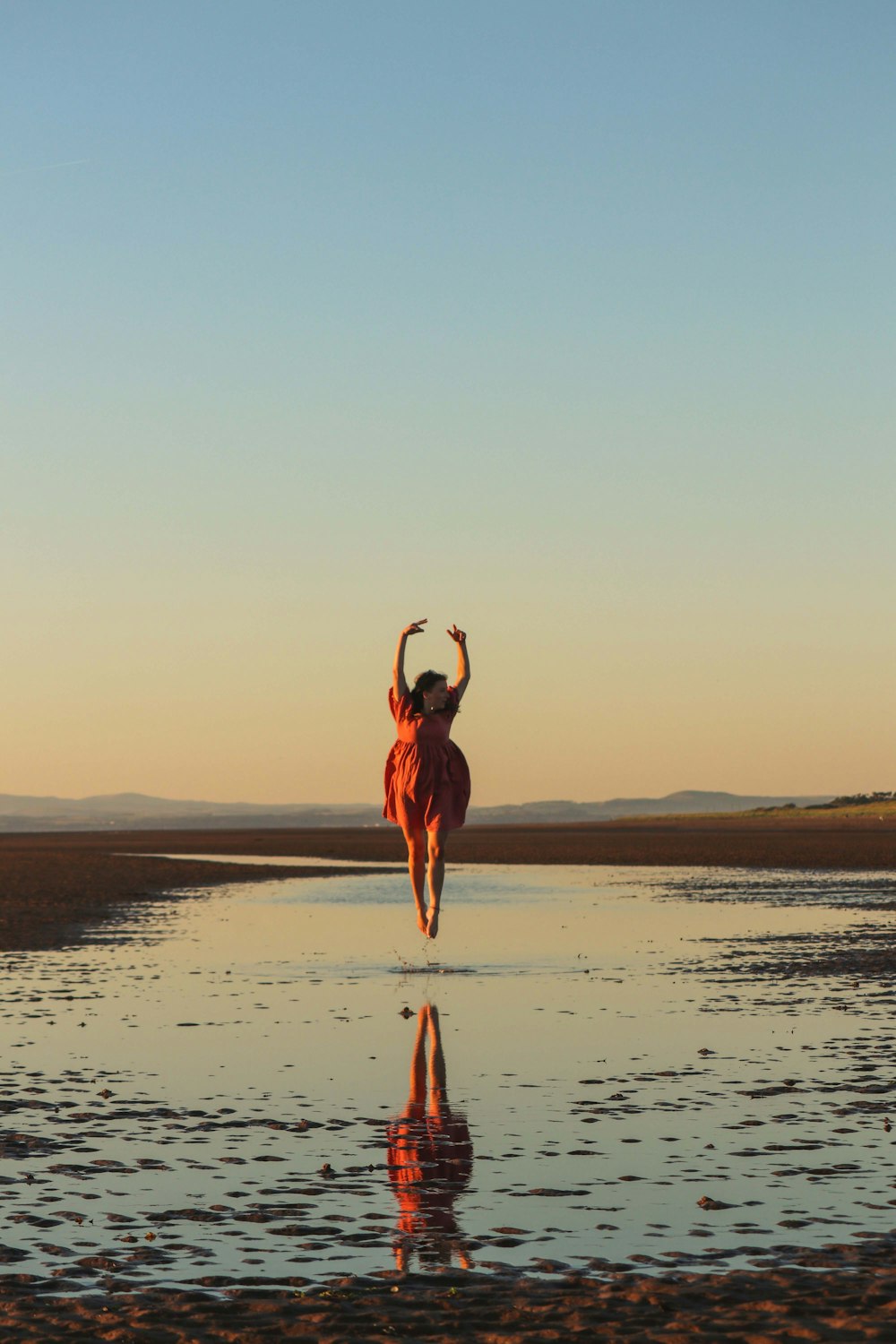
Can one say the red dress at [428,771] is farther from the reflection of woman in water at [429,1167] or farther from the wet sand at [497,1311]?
the wet sand at [497,1311]

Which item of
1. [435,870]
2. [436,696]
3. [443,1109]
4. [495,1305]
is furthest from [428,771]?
[495,1305]

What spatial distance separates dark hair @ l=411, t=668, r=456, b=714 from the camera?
13984 mm

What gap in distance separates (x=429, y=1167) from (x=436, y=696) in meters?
7.99

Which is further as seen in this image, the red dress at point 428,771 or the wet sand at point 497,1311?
the red dress at point 428,771

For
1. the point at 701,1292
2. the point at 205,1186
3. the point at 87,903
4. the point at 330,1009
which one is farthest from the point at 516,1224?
the point at 87,903

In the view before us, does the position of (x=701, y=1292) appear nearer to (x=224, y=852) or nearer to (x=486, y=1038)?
(x=486, y=1038)

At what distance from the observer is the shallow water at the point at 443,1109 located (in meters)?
5.33

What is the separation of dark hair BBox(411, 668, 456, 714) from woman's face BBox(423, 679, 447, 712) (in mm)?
29

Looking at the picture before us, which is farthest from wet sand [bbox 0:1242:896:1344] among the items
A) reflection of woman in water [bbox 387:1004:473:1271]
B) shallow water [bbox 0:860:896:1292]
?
reflection of woman in water [bbox 387:1004:473:1271]

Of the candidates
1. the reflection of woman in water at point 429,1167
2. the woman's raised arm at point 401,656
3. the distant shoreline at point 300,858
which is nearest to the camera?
the reflection of woman in water at point 429,1167

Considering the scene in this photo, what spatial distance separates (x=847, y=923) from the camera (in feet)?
59.1

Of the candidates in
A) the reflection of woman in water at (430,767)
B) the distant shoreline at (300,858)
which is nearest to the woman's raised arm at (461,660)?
the reflection of woman in water at (430,767)

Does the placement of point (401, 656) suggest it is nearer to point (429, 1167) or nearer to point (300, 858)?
point (429, 1167)

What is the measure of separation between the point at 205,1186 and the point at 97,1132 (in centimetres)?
121
